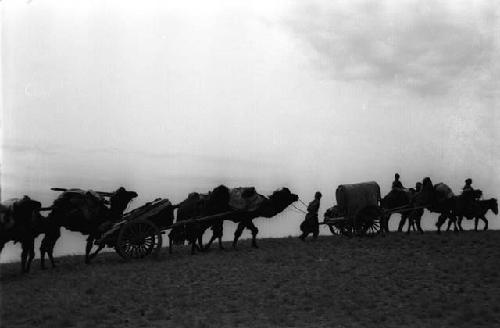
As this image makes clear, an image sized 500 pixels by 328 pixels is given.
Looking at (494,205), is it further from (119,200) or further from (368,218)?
(119,200)

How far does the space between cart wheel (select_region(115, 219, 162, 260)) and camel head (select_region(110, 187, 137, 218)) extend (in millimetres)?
1216

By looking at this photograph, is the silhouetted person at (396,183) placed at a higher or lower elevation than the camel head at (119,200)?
higher

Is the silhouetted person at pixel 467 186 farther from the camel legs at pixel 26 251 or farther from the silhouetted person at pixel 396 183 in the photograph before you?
the camel legs at pixel 26 251

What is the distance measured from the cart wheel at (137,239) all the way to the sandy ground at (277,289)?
556 mm

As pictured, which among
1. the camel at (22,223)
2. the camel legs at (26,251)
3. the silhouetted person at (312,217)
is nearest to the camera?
the camel at (22,223)

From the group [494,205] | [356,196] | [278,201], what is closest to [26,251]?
[278,201]

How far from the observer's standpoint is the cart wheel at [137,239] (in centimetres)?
1634

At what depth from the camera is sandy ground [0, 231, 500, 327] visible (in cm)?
1035

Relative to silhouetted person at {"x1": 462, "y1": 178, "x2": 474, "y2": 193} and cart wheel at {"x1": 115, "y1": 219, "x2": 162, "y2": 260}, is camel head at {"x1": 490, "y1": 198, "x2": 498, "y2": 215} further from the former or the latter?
cart wheel at {"x1": 115, "y1": 219, "x2": 162, "y2": 260}

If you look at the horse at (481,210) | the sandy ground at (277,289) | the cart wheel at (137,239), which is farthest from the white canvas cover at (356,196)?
the cart wheel at (137,239)

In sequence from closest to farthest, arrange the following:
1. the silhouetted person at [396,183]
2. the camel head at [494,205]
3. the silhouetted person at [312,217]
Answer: the silhouetted person at [312,217] → the silhouetted person at [396,183] → the camel head at [494,205]

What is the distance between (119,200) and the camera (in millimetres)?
17453

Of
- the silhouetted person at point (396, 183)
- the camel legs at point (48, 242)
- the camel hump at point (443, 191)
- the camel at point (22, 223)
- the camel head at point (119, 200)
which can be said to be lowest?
the camel legs at point (48, 242)

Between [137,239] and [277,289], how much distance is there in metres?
6.08
